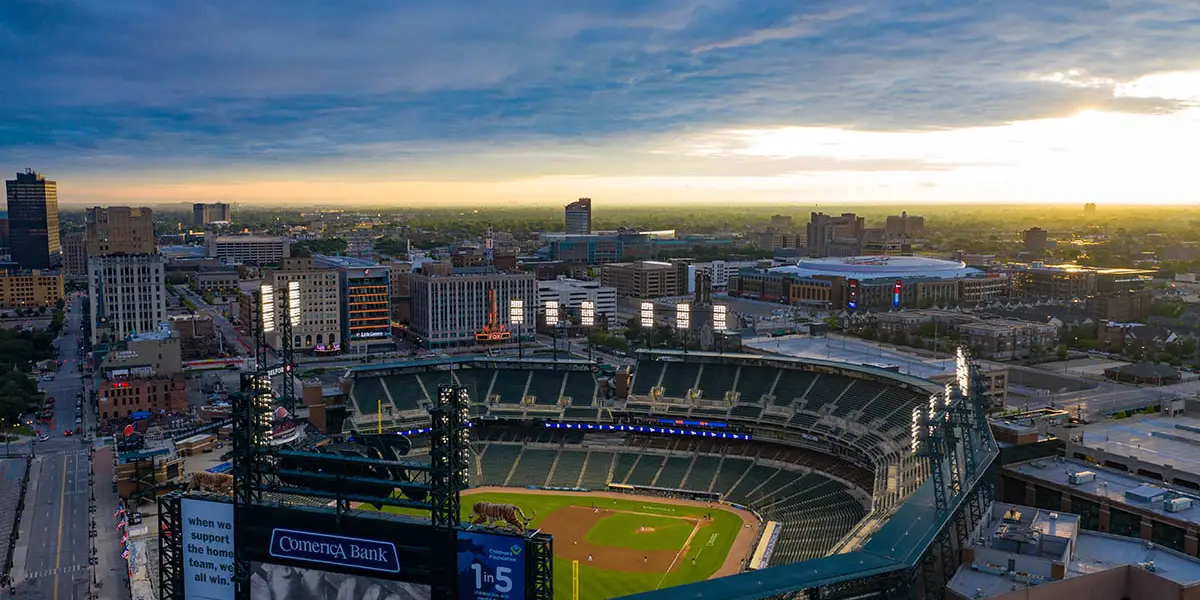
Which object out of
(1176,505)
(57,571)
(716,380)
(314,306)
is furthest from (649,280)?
(1176,505)

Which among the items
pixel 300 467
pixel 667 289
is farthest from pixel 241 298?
pixel 300 467

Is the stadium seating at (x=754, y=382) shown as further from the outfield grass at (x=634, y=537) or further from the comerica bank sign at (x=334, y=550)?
the comerica bank sign at (x=334, y=550)

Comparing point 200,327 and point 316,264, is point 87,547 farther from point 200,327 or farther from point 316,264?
point 316,264

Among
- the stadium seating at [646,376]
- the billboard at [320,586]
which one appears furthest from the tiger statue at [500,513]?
the stadium seating at [646,376]

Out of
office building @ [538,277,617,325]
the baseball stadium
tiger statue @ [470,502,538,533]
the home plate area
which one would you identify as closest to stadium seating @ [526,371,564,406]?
the baseball stadium

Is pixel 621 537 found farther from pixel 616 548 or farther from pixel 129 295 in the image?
pixel 129 295

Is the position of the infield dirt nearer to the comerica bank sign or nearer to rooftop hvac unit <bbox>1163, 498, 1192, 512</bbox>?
rooftop hvac unit <bbox>1163, 498, 1192, 512</bbox>
